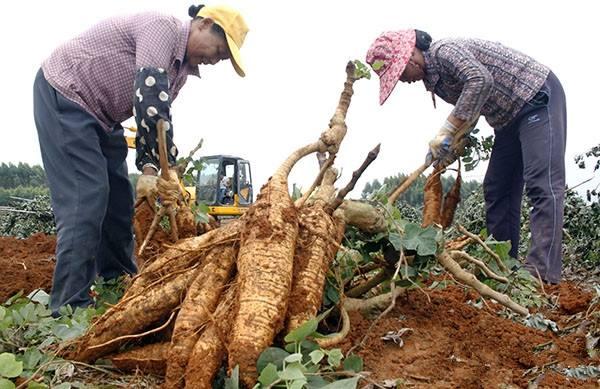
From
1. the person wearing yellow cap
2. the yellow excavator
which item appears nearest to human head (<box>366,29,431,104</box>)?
the person wearing yellow cap

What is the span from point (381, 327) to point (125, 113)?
1.78 meters

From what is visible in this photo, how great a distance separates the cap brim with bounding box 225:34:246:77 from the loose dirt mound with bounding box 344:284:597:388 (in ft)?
4.79

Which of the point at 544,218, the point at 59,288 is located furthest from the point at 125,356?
the point at 544,218

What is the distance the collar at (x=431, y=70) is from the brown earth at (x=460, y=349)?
1.59m

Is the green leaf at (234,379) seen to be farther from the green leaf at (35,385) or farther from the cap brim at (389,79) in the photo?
the cap brim at (389,79)

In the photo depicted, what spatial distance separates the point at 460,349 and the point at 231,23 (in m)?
1.94

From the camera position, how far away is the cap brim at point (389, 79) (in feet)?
11.5

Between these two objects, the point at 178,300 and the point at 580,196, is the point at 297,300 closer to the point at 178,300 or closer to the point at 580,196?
the point at 178,300

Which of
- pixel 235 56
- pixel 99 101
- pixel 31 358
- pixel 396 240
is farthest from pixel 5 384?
pixel 235 56

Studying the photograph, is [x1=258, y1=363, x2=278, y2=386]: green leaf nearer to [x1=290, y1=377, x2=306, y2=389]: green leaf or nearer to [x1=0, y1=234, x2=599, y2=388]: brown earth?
[x1=290, y1=377, x2=306, y2=389]: green leaf

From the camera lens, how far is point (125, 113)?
3.03 metres

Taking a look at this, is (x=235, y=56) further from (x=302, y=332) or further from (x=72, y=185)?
(x=302, y=332)

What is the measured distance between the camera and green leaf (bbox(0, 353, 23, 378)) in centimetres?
153

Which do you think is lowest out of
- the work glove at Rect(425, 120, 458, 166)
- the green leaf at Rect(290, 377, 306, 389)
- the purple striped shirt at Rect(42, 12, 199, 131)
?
the green leaf at Rect(290, 377, 306, 389)
